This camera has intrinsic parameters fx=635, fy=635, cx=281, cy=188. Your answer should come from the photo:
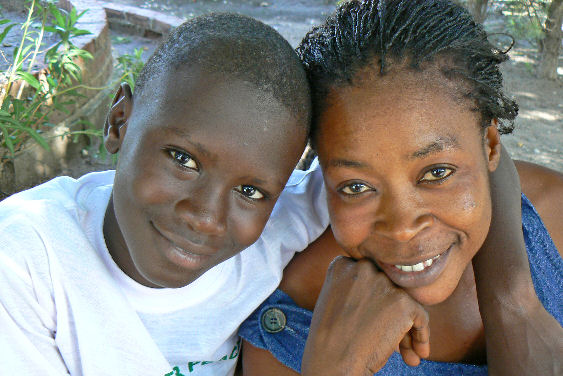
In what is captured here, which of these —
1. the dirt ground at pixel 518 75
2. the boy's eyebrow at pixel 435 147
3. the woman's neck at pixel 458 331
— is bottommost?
the dirt ground at pixel 518 75

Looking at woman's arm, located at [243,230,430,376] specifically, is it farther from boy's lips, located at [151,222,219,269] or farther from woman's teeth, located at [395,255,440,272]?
boy's lips, located at [151,222,219,269]

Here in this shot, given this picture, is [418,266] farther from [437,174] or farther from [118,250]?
[118,250]

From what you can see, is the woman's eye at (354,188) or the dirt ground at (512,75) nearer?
the woman's eye at (354,188)

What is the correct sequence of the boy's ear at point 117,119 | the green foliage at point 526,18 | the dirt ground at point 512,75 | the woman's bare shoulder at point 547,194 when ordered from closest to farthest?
the boy's ear at point 117,119, the woman's bare shoulder at point 547,194, the dirt ground at point 512,75, the green foliage at point 526,18

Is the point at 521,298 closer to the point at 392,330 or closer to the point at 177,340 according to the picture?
the point at 392,330

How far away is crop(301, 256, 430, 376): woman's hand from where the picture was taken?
1.50 metres

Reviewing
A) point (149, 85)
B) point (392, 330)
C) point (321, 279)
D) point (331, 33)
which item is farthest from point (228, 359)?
point (331, 33)

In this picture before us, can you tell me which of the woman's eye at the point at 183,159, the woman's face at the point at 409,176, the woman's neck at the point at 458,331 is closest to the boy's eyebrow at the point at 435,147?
the woman's face at the point at 409,176

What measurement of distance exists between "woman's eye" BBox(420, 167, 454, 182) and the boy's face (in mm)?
319

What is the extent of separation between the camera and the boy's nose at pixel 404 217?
4.86 ft

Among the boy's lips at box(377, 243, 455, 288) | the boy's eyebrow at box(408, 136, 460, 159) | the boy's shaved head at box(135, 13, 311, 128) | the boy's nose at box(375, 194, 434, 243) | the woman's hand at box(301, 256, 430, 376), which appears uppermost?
the boy's shaved head at box(135, 13, 311, 128)

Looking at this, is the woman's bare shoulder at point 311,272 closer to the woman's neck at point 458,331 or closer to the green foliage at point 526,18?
the woman's neck at point 458,331

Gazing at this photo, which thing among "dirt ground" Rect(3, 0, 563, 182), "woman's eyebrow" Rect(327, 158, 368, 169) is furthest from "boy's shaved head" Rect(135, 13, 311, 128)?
"dirt ground" Rect(3, 0, 563, 182)

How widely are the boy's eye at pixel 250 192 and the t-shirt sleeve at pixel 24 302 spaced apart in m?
0.51
